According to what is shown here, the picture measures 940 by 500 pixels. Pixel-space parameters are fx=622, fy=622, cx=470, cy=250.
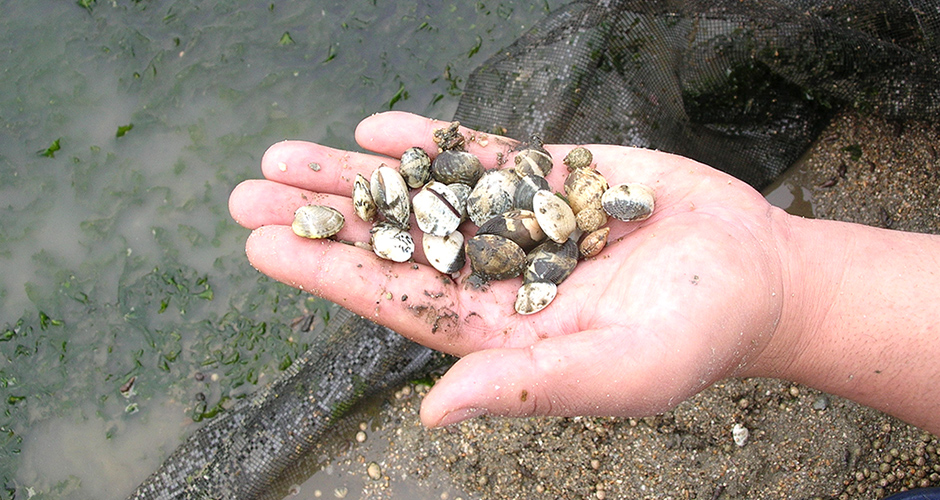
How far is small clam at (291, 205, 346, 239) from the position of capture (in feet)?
9.62

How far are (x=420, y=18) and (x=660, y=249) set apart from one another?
3008 millimetres

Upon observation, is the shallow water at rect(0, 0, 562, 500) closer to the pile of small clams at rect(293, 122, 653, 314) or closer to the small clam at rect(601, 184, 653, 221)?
the pile of small clams at rect(293, 122, 653, 314)

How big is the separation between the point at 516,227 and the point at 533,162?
1.31 ft

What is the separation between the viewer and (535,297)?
276 centimetres

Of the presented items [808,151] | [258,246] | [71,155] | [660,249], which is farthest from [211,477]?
[808,151]

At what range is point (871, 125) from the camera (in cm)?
408

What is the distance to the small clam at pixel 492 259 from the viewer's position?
9.67 feet

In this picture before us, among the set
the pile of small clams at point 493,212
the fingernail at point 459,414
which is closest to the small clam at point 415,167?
the pile of small clams at point 493,212

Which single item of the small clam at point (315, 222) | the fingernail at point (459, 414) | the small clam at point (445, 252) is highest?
the small clam at point (315, 222)

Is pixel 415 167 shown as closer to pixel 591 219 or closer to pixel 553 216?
pixel 553 216

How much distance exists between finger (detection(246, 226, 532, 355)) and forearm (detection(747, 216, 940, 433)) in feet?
→ 4.43

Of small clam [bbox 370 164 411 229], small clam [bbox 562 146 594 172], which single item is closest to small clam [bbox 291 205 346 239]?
small clam [bbox 370 164 411 229]

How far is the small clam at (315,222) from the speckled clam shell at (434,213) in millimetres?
411

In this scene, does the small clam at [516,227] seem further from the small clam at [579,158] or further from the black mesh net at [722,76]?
the black mesh net at [722,76]
